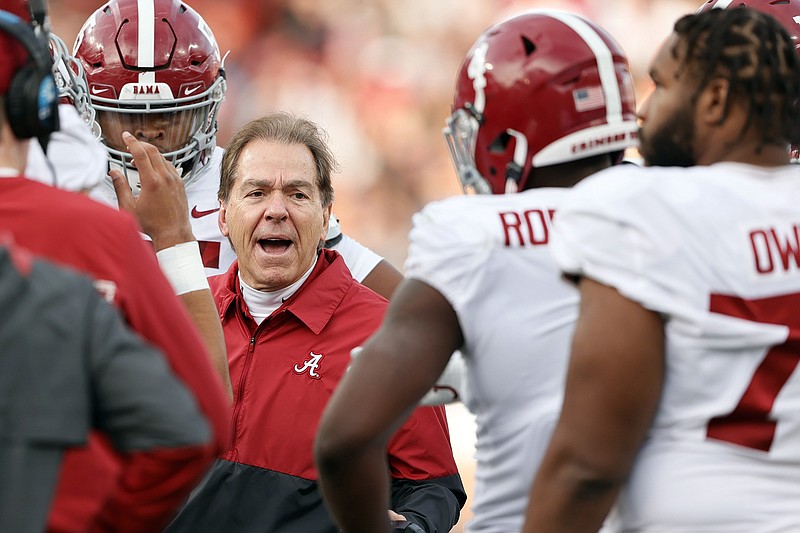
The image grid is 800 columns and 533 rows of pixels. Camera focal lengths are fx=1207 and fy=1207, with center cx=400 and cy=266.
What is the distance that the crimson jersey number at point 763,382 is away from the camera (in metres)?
1.67

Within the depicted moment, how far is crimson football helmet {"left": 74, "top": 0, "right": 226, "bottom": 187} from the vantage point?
3584mm

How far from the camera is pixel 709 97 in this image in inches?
71.1

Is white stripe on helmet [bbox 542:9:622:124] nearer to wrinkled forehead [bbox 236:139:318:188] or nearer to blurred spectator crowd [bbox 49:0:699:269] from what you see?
wrinkled forehead [bbox 236:139:318:188]

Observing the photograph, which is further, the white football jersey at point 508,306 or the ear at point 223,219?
the ear at point 223,219

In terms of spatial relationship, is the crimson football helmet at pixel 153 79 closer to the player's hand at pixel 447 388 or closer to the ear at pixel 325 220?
the ear at pixel 325 220

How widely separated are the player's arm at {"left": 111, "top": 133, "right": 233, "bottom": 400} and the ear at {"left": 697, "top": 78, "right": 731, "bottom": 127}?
3.72 ft

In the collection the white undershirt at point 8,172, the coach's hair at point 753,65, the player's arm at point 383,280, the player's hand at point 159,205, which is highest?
the coach's hair at point 753,65

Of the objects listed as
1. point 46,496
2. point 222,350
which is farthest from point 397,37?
point 46,496

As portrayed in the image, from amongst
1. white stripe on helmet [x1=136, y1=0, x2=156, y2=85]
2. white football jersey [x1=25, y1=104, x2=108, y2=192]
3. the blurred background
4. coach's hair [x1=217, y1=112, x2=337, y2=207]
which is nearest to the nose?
Answer: coach's hair [x1=217, y1=112, x2=337, y2=207]

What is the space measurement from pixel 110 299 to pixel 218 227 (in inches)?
82.1

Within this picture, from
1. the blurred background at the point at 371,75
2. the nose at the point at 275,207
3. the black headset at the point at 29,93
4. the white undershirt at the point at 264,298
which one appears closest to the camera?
the black headset at the point at 29,93

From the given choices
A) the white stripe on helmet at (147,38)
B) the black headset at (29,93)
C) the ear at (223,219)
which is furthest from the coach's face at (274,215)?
the black headset at (29,93)

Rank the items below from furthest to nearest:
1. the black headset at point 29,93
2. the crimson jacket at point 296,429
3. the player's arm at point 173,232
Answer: the crimson jacket at point 296,429 → the player's arm at point 173,232 → the black headset at point 29,93

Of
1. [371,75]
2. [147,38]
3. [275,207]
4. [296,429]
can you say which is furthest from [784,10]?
[371,75]
